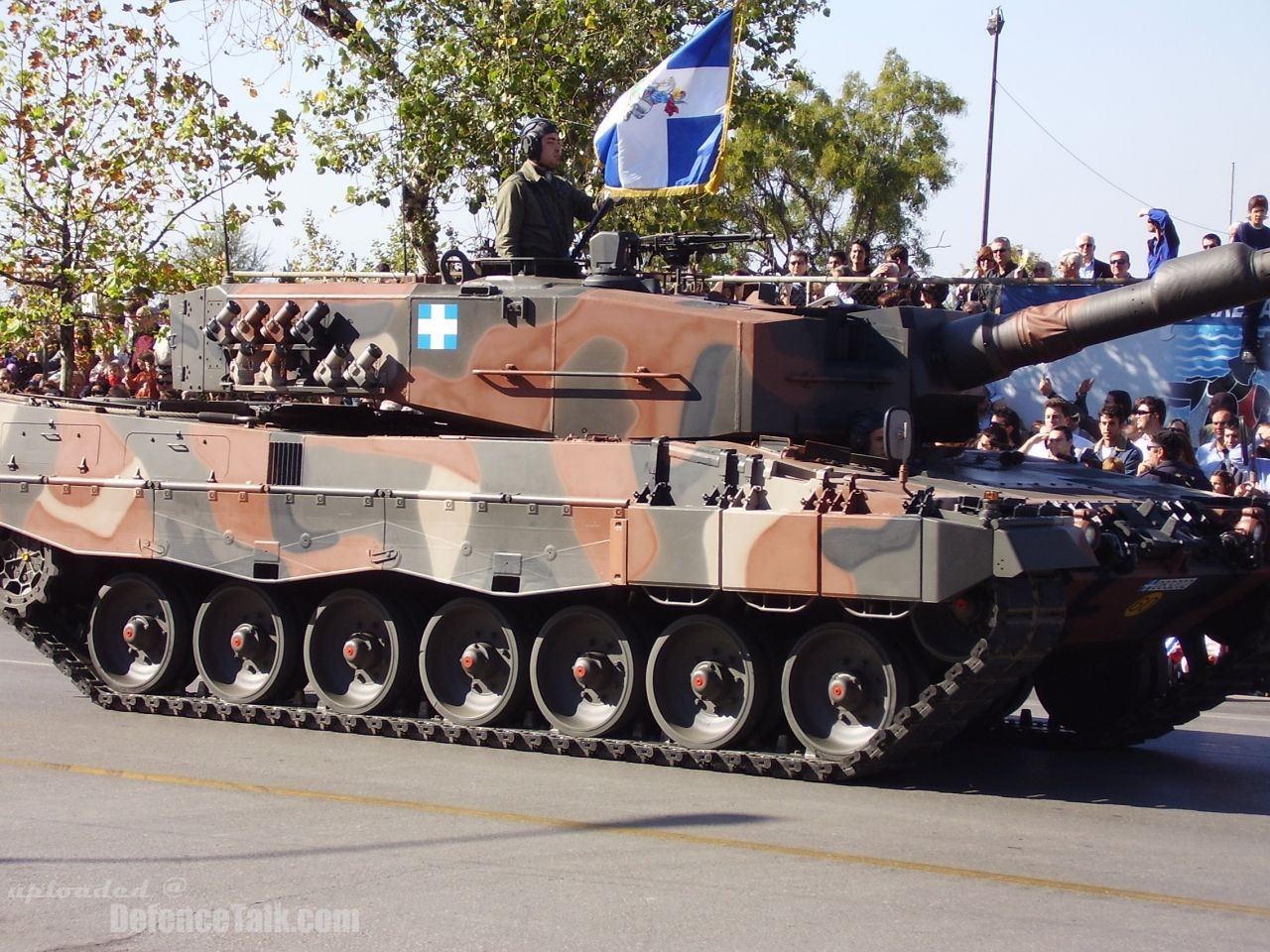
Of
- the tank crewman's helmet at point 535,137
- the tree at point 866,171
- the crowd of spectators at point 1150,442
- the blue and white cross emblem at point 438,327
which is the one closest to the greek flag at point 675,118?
the tank crewman's helmet at point 535,137

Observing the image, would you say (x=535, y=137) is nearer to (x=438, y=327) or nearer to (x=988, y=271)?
(x=438, y=327)

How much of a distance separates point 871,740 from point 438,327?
4.29 meters

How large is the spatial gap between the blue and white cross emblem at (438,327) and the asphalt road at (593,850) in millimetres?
2713

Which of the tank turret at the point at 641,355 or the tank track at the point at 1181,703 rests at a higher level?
the tank turret at the point at 641,355

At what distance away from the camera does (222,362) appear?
1277 cm

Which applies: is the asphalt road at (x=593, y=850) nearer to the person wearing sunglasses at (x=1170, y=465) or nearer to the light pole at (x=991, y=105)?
the person wearing sunglasses at (x=1170, y=465)

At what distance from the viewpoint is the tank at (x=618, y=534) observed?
960 cm

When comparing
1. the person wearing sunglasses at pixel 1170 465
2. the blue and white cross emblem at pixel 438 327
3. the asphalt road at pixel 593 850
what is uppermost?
the blue and white cross emblem at pixel 438 327

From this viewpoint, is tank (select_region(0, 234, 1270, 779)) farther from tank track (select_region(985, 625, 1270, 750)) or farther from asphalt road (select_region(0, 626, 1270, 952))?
asphalt road (select_region(0, 626, 1270, 952))

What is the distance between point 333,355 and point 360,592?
166 centimetres

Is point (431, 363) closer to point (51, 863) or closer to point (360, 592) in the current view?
point (360, 592)

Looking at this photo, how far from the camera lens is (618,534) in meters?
10.4

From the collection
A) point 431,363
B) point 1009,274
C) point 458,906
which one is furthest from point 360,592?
point 1009,274

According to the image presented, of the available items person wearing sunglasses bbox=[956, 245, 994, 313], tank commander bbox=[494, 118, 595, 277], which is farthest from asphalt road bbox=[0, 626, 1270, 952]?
person wearing sunglasses bbox=[956, 245, 994, 313]
